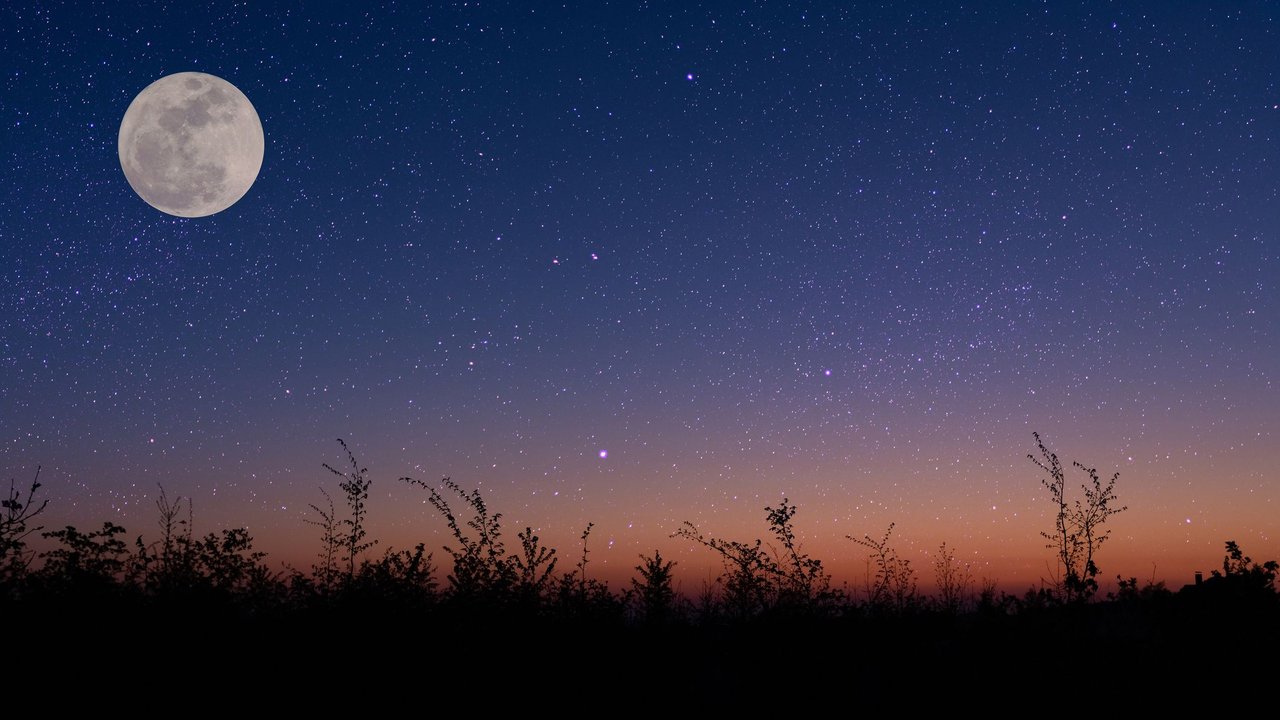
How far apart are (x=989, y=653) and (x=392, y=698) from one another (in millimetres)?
4590

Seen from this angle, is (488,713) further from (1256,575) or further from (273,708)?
(1256,575)

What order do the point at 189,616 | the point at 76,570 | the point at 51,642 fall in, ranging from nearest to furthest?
1. the point at 51,642
2. the point at 189,616
3. the point at 76,570

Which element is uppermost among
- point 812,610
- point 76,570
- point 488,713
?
point 76,570

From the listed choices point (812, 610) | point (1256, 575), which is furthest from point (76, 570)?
point (1256, 575)

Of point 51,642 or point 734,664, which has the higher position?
point 51,642

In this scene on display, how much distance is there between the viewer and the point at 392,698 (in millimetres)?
5371

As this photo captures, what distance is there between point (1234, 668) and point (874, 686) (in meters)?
2.70

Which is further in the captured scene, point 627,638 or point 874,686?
point 627,638

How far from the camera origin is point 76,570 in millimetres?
7242

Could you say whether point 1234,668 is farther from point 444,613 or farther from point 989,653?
point 444,613

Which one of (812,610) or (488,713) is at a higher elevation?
(812,610)

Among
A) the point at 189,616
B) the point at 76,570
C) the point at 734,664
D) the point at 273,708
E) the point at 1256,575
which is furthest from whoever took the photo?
the point at 1256,575

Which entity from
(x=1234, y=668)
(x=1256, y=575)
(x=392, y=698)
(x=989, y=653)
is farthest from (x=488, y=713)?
(x=1256, y=575)

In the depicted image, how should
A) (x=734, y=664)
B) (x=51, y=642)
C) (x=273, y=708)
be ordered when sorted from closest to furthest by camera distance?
(x=273, y=708) < (x=51, y=642) < (x=734, y=664)
